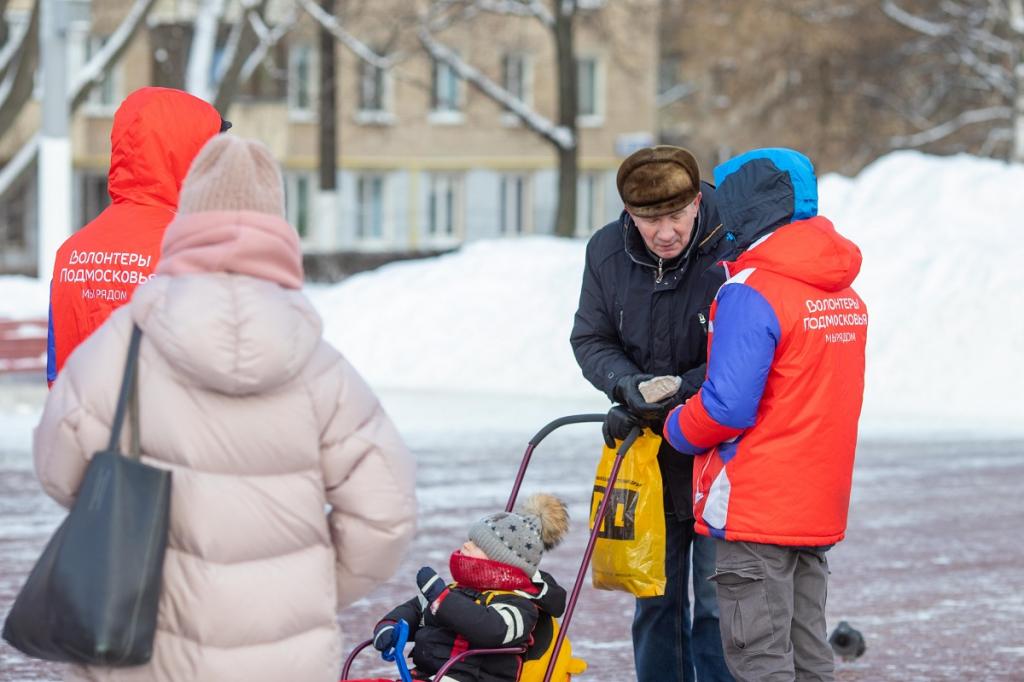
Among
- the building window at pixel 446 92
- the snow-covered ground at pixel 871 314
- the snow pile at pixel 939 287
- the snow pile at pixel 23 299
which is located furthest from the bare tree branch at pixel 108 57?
the building window at pixel 446 92

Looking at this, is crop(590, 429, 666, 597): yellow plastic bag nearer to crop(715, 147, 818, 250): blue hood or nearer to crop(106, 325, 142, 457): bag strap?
crop(715, 147, 818, 250): blue hood

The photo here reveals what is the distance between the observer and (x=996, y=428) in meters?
15.3

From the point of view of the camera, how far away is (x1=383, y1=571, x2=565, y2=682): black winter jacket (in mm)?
4578

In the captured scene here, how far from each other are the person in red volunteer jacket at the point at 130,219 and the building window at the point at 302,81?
4091 centimetres

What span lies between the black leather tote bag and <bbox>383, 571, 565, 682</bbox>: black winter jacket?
129cm

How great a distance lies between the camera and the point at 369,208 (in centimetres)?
4728

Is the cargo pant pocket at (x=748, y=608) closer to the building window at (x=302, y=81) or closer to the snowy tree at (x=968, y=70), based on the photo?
the snowy tree at (x=968, y=70)

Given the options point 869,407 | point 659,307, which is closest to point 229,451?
point 659,307

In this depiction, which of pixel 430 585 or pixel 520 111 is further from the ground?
pixel 430 585

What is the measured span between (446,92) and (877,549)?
130 ft

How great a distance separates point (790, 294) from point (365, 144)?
42734 mm

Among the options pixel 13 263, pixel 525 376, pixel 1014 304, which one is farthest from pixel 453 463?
pixel 13 263

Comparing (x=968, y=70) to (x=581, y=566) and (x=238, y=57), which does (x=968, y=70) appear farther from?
(x=581, y=566)

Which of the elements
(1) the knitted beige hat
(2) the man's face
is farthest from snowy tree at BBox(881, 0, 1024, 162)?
(1) the knitted beige hat
